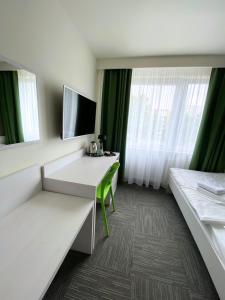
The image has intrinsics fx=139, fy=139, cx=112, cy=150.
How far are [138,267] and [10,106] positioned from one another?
1.86m

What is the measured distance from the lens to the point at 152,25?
5.76 ft

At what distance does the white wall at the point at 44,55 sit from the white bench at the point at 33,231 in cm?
20

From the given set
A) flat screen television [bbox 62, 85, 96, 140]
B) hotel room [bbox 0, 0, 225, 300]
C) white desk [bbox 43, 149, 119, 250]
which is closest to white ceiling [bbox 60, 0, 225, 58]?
hotel room [bbox 0, 0, 225, 300]

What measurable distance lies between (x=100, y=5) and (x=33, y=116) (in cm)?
140

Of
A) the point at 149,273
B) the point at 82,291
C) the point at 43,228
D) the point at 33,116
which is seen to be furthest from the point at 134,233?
the point at 33,116

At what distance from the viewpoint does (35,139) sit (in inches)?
52.7

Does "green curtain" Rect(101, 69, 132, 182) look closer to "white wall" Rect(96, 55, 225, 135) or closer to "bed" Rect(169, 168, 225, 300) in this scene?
"white wall" Rect(96, 55, 225, 135)

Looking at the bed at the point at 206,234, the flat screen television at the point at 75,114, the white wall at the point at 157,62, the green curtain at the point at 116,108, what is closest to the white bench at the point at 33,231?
the flat screen television at the point at 75,114

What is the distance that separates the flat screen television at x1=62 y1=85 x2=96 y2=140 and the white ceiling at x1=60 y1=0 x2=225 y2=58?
2.97ft

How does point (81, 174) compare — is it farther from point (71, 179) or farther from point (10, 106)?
point (10, 106)

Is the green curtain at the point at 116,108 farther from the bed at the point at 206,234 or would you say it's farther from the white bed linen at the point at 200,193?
the bed at the point at 206,234

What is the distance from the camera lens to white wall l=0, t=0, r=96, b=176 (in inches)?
41.6

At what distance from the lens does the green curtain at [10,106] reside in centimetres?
100

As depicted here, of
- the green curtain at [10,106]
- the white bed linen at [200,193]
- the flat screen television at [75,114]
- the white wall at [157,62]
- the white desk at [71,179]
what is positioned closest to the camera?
the green curtain at [10,106]
